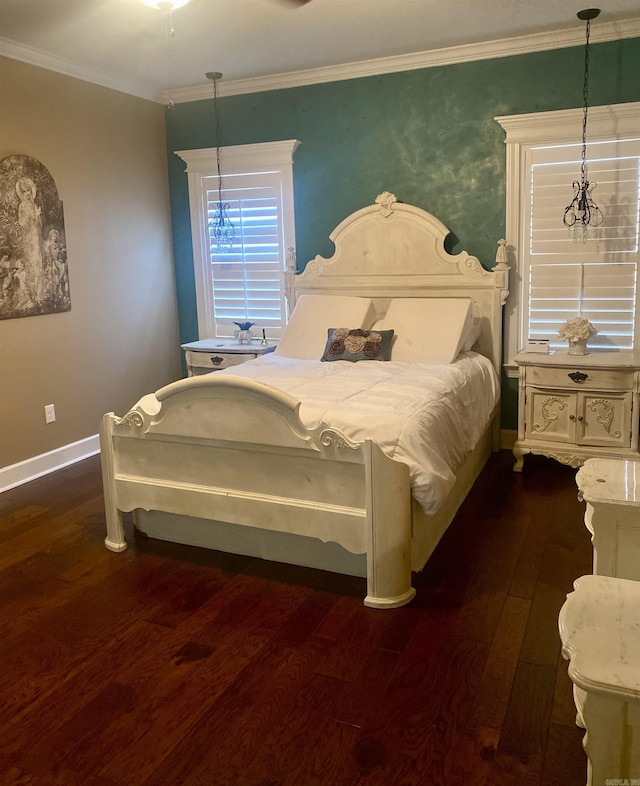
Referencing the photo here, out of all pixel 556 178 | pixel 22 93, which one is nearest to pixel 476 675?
pixel 556 178

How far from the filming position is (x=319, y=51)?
4.30 m

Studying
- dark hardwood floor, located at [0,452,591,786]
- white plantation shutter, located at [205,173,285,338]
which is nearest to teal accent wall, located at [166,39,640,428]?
white plantation shutter, located at [205,173,285,338]

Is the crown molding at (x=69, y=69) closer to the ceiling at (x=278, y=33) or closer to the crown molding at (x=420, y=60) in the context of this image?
the ceiling at (x=278, y=33)

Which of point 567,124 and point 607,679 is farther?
point 567,124

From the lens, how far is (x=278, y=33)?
393cm

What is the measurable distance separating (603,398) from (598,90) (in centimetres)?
185

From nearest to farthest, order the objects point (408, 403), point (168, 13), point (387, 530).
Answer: point (387, 530) < point (408, 403) < point (168, 13)

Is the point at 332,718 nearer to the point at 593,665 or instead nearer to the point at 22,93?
the point at 593,665

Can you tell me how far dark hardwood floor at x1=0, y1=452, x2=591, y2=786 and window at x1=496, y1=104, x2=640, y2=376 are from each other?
1528 millimetres

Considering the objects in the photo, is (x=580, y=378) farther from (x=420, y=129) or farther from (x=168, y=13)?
(x=168, y=13)

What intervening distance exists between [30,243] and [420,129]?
264 cm

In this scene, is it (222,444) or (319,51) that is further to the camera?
(319,51)

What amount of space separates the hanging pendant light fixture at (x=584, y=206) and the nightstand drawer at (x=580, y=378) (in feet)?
2.86

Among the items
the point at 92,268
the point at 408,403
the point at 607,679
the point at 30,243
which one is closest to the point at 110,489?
the point at 408,403
